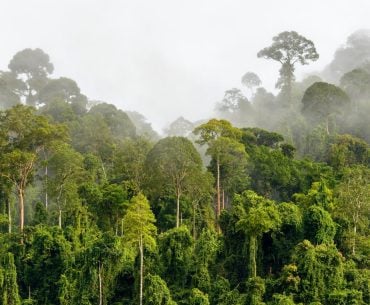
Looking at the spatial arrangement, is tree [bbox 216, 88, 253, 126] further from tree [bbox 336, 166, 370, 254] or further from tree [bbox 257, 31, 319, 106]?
tree [bbox 336, 166, 370, 254]

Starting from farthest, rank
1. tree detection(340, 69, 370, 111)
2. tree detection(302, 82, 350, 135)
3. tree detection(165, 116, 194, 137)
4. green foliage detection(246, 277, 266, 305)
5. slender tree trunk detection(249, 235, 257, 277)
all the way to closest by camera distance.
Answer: tree detection(165, 116, 194, 137), tree detection(340, 69, 370, 111), tree detection(302, 82, 350, 135), slender tree trunk detection(249, 235, 257, 277), green foliage detection(246, 277, 266, 305)

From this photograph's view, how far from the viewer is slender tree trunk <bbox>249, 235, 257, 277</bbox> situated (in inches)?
1483

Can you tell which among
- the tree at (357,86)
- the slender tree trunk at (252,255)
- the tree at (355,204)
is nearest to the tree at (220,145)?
the slender tree trunk at (252,255)

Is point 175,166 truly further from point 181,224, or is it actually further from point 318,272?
point 318,272

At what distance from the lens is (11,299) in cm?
3575

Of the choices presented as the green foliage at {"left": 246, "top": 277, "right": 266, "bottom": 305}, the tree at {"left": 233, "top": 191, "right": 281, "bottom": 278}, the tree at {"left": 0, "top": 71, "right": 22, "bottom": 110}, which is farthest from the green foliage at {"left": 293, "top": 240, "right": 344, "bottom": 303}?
the tree at {"left": 0, "top": 71, "right": 22, "bottom": 110}

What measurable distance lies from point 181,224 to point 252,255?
8693 mm

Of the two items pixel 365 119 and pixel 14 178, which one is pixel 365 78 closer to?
pixel 365 119

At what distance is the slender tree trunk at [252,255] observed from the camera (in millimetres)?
37656

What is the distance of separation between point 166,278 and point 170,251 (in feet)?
6.81

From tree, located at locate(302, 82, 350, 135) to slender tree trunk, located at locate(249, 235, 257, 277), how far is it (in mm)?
32569

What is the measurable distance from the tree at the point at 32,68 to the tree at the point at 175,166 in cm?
5379

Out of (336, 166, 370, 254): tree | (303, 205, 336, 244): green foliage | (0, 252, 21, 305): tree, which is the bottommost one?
(0, 252, 21, 305): tree

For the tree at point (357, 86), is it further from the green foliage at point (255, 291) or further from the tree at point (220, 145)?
the green foliage at point (255, 291)
